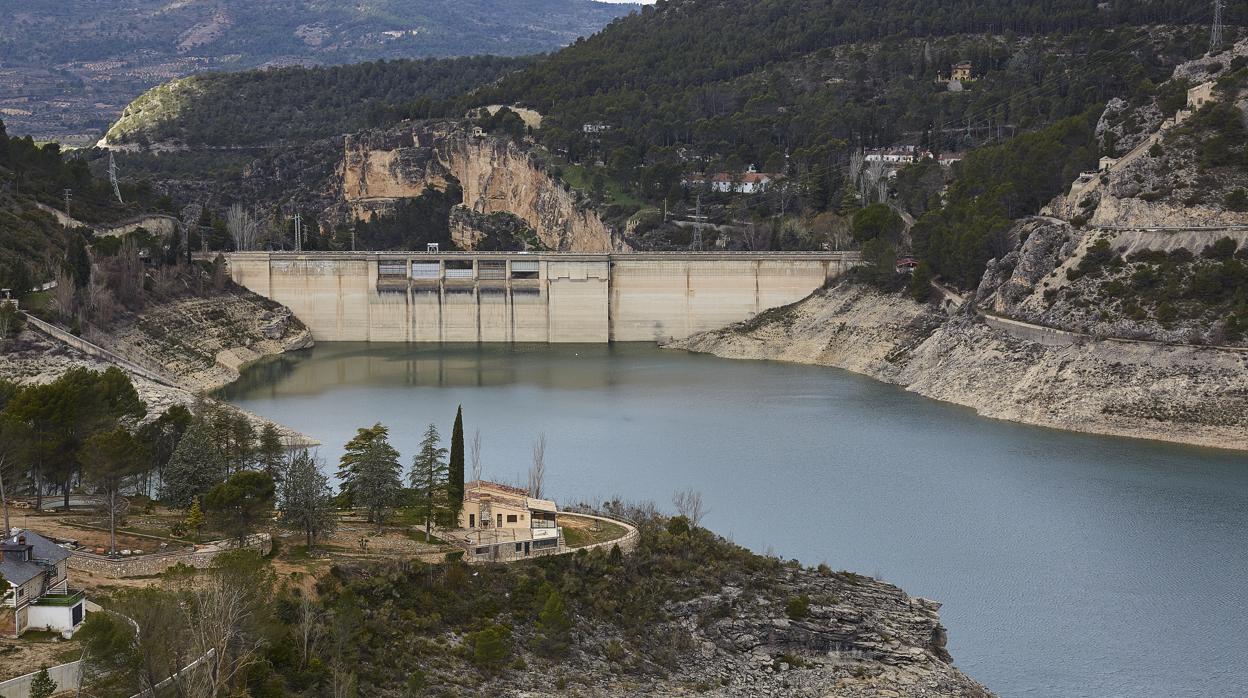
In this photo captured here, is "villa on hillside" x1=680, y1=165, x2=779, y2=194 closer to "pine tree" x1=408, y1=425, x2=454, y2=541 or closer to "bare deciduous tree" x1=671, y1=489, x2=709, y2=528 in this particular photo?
"bare deciduous tree" x1=671, y1=489, x2=709, y2=528

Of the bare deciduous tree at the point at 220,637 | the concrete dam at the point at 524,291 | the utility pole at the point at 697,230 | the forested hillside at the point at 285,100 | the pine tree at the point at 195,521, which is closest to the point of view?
the bare deciduous tree at the point at 220,637

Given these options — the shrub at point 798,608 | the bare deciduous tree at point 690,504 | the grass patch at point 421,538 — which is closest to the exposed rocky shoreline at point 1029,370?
the bare deciduous tree at point 690,504

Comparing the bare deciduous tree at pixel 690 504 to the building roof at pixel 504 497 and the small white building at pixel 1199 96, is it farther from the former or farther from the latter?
the small white building at pixel 1199 96

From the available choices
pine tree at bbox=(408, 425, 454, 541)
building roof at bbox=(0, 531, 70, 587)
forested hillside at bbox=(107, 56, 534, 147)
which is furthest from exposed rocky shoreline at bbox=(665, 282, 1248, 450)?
forested hillside at bbox=(107, 56, 534, 147)

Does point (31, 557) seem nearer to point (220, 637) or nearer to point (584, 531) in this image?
point (220, 637)

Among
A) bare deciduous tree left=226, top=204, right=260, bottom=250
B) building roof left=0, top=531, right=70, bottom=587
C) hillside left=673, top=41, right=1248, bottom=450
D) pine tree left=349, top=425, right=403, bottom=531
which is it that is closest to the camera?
building roof left=0, top=531, right=70, bottom=587
